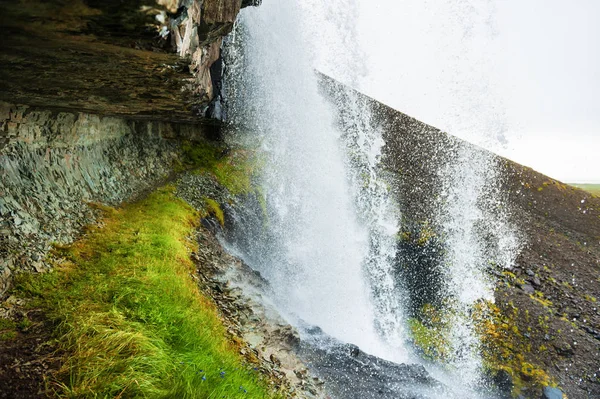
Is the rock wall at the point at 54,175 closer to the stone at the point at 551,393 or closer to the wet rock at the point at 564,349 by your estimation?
the stone at the point at 551,393

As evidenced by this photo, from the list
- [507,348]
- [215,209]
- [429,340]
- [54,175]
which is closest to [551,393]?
[507,348]

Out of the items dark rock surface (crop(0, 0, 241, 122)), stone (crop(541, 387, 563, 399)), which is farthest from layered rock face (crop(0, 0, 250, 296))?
stone (crop(541, 387, 563, 399))

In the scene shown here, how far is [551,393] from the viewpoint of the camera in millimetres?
12641

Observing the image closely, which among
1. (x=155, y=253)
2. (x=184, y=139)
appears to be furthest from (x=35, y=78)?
(x=184, y=139)

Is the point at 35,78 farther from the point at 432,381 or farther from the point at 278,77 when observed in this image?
the point at 278,77

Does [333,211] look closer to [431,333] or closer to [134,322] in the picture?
[431,333]

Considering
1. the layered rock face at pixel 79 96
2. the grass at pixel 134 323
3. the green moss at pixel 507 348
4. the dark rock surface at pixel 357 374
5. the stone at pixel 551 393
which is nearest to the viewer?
the layered rock face at pixel 79 96

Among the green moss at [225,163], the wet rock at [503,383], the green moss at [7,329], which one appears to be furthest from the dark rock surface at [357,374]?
the green moss at [225,163]

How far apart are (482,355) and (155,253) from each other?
1284 centimetres

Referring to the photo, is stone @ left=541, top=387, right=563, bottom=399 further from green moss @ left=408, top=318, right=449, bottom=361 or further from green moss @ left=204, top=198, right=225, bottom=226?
green moss @ left=204, top=198, right=225, bottom=226

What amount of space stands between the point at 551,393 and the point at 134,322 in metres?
13.8

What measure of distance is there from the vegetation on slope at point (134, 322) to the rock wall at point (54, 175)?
0.37 meters

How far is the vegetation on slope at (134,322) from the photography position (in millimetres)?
3574

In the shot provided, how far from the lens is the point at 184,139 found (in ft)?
46.3
